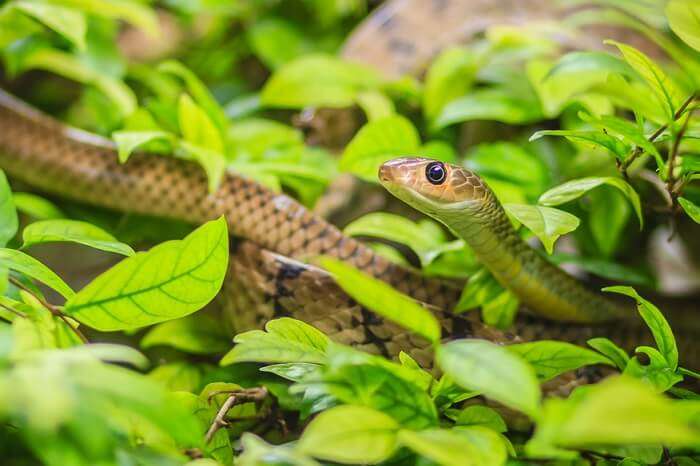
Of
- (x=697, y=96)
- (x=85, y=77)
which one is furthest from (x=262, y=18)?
(x=697, y=96)

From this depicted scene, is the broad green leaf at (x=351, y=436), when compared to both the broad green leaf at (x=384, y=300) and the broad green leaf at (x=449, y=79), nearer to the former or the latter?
the broad green leaf at (x=384, y=300)

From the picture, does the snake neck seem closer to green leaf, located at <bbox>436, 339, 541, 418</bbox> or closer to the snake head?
the snake head

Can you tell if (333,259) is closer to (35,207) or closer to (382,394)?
(382,394)

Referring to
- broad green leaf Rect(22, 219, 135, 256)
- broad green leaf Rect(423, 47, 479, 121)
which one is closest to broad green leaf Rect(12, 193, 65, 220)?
broad green leaf Rect(22, 219, 135, 256)

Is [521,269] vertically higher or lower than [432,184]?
lower

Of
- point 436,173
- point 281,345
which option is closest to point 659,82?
point 436,173
